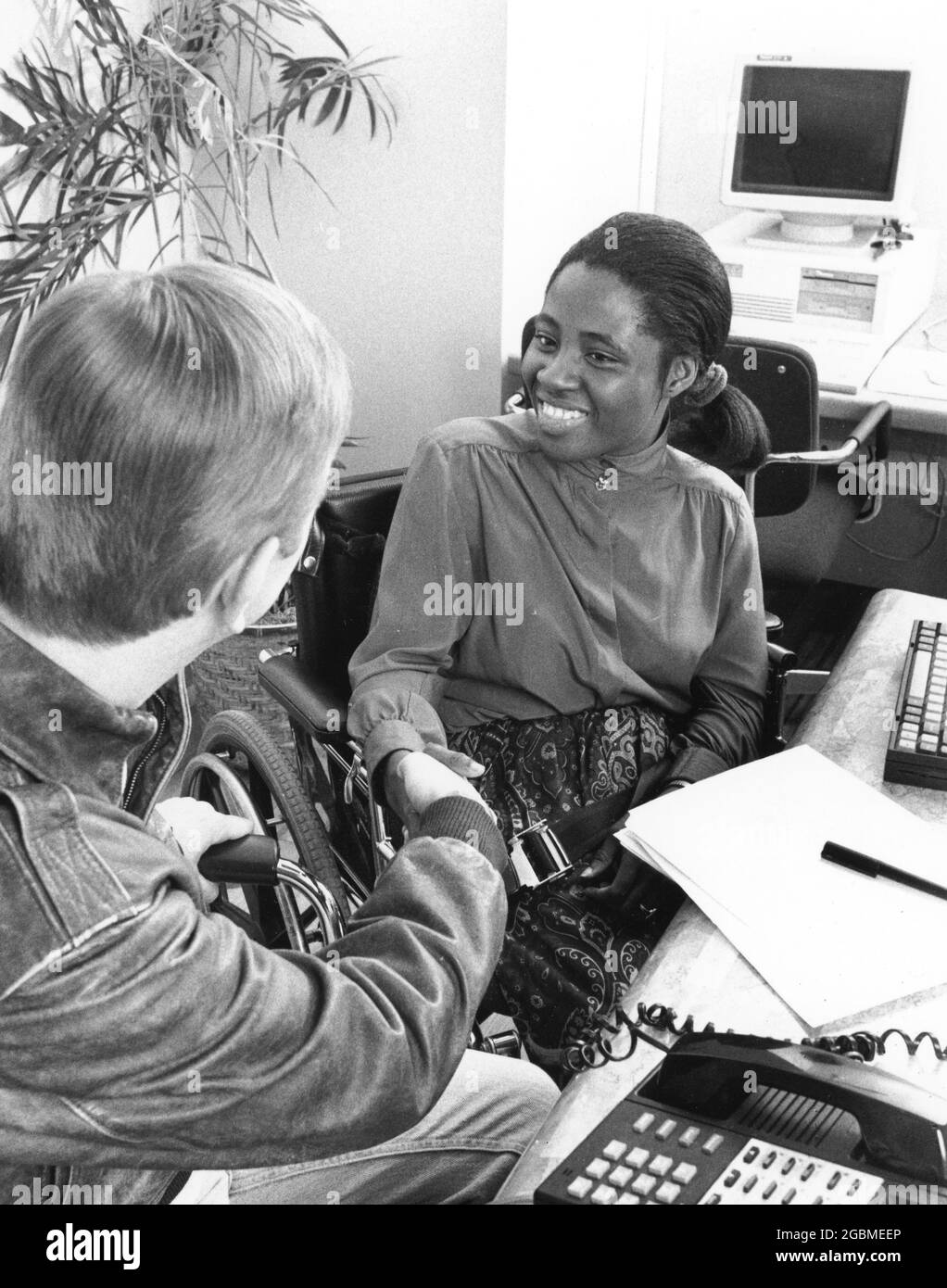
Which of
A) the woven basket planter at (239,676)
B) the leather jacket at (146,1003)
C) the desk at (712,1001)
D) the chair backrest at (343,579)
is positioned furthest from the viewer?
the woven basket planter at (239,676)

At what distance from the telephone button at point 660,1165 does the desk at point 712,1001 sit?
8 cm

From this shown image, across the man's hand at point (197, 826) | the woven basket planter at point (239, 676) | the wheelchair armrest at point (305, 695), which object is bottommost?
the woven basket planter at point (239, 676)

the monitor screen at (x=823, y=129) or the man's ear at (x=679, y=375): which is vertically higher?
the monitor screen at (x=823, y=129)

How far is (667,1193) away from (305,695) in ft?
3.08

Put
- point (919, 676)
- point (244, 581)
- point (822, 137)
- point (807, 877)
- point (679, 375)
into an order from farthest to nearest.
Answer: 1. point (822, 137)
2. point (679, 375)
3. point (919, 676)
4. point (807, 877)
5. point (244, 581)

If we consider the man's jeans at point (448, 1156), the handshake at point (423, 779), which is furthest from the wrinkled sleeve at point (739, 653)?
the man's jeans at point (448, 1156)

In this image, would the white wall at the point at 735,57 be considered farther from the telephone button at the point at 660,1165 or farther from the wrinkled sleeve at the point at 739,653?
the telephone button at the point at 660,1165

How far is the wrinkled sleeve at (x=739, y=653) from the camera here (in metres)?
1.68

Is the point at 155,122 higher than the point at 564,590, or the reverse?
the point at 155,122

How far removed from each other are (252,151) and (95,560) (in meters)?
2.31

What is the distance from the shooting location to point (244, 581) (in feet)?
2.82

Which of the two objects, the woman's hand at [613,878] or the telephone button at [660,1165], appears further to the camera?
the woman's hand at [613,878]

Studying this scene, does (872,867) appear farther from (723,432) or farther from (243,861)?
(723,432)

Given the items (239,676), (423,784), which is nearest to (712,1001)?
(423,784)
